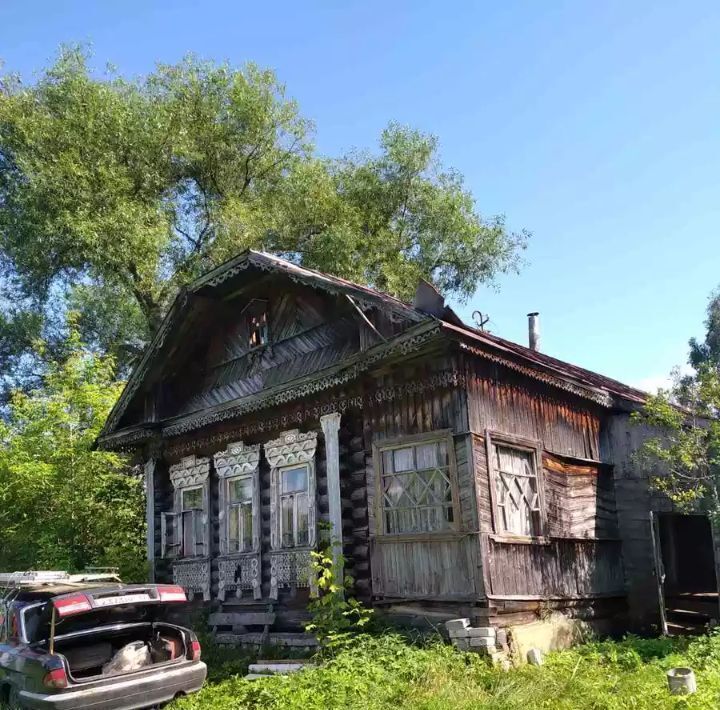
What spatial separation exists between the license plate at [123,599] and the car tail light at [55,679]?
2.49 feet

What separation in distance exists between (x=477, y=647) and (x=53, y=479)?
12.0 meters

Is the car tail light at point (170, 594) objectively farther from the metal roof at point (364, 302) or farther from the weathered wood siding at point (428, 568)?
the metal roof at point (364, 302)

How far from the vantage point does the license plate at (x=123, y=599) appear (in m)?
8.48

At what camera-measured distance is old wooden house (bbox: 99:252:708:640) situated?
10570 millimetres

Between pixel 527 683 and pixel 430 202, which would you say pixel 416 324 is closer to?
pixel 527 683

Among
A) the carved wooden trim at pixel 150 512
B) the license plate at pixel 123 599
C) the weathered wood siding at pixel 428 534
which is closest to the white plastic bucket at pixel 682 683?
the weathered wood siding at pixel 428 534

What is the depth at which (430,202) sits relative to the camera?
2769 centimetres

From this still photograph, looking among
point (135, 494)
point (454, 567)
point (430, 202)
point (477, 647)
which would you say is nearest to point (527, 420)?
point (454, 567)

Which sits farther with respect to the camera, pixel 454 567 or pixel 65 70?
pixel 65 70

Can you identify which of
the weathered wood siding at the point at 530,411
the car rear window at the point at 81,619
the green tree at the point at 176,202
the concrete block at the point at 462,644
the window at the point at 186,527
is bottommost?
the concrete block at the point at 462,644

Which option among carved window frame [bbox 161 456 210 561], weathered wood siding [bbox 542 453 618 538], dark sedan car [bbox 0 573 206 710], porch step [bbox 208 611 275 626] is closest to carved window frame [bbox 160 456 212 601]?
carved window frame [bbox 161 456 210 561]

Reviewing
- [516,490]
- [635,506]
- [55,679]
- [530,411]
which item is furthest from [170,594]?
[635,506]

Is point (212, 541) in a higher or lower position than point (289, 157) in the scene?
lower

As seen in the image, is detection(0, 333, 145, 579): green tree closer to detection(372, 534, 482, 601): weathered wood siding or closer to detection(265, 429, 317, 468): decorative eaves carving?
detection(265, 429, 317, 468): decorative eaves carving
